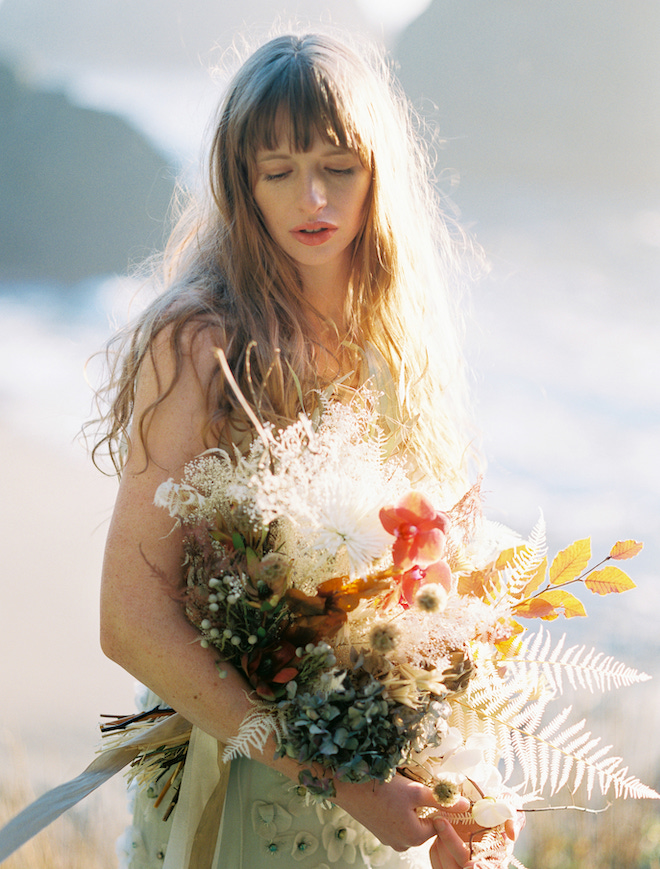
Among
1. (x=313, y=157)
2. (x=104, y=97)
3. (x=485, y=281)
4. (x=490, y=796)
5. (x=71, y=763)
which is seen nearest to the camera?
(x=490, y=796)

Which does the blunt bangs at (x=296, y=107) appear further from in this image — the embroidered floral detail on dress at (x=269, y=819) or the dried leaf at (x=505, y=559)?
the embroidered floral detail on dress at (x=269, y=819)

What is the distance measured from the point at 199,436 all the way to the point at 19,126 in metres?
2.34

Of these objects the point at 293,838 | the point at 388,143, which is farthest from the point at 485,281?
the point at 293,838

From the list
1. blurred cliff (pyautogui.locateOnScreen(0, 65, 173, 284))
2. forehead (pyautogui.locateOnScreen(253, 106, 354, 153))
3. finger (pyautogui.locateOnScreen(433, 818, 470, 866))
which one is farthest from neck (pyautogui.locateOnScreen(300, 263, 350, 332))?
blurred cliff (pyautogui.locateOnScreen(0, 65, 173, 284))

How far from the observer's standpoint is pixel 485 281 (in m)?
2.99

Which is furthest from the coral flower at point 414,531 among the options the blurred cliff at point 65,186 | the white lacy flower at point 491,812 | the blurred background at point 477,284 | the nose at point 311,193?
the blurred cliff at point 65,186

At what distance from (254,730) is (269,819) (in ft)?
0.87

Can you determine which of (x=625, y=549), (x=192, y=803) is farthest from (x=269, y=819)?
(x=625, y=549)

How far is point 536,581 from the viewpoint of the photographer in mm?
1121

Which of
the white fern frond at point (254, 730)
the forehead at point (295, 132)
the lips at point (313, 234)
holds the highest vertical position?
the forehead at point (295, 132)

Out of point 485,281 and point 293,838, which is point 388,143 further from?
point 485,281

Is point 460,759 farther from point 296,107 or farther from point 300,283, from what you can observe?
point 296,107

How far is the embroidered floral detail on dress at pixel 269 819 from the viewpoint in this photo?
1.10 m

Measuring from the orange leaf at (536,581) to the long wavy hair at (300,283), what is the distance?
1.26ft
